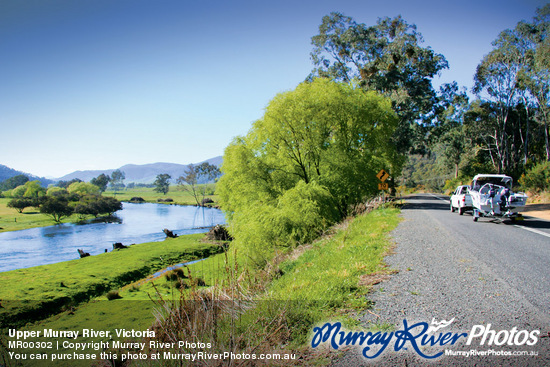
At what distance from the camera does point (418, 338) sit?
12.6 feet

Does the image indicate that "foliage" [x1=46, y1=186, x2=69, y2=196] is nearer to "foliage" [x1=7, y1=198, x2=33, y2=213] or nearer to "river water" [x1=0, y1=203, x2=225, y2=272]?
"foliage" [x1=7, y1=198, x2=33, y2=213]

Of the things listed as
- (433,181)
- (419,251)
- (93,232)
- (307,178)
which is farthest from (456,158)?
(93,232)

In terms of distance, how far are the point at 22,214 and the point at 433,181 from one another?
9620 centimetres

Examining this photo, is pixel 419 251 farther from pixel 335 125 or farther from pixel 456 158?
pixel 456 158

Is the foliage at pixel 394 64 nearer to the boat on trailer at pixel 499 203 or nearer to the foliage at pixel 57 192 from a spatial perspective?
the boat on trailer at pixel 499 203

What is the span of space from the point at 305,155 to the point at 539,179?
2164 centimetres

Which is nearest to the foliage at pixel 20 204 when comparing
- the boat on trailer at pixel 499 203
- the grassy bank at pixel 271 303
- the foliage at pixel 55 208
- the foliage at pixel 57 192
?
the foliage at pixel 57 192

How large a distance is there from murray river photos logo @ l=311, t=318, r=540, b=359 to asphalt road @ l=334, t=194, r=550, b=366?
0.06 meters

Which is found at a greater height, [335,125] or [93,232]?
[335,125]

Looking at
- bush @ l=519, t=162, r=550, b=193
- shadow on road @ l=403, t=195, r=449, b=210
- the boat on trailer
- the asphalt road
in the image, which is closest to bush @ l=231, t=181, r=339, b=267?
the boat on trailer

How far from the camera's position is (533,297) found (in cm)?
471

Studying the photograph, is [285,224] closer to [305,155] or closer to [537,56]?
[305,155]

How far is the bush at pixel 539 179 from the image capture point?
2517 centimetres

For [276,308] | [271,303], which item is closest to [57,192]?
[271,303]
